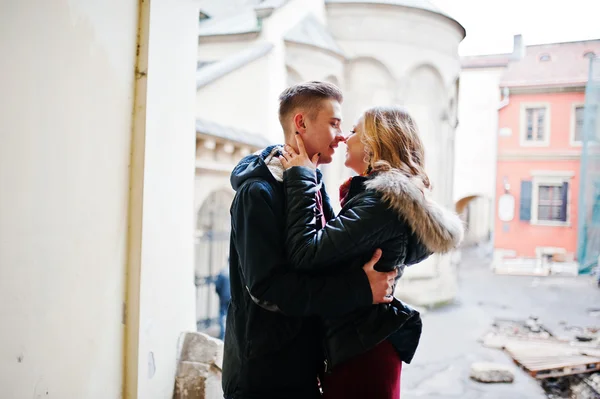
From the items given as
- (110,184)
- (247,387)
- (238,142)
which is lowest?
(247,387)

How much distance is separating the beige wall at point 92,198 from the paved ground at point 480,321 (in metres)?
3.83

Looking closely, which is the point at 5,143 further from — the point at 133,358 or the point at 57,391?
the point at 133,358

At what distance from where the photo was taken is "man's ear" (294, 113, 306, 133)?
58.7 inches

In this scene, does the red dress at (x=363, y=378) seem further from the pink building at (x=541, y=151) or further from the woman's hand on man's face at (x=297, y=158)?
the pink building at (x=541, y=151)

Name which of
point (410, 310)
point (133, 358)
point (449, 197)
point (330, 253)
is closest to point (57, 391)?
point (133, 358)

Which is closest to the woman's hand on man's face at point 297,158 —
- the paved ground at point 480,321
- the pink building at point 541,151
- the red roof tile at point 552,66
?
the paved ground at point 480,321

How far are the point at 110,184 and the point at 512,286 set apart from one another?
43.3 feet

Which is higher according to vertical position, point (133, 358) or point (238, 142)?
point (238, 142)

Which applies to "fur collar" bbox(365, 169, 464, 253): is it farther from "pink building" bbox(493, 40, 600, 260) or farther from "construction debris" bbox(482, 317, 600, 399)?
"pink building" bbox(493, 40, 600, 260)

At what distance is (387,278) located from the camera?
4.44 feet

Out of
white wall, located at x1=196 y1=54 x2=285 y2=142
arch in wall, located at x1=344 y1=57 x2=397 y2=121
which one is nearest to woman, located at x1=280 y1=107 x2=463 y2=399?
white wall, located at x1=196 y1=54 x2=285 y2=142

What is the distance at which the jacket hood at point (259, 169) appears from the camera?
140 cm

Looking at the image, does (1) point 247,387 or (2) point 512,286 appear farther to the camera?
(2) point 512,286

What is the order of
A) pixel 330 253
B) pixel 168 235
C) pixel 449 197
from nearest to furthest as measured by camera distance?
pixel 330 253, pixel 168 235, pixel 449 197
